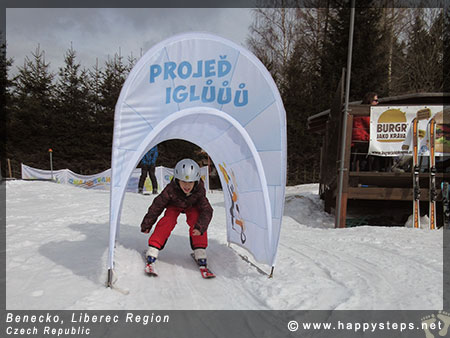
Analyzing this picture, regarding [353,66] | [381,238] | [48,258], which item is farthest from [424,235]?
[353,66]

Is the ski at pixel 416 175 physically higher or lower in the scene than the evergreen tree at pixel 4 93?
lower

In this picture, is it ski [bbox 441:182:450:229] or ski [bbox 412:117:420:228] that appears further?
ski [bbox 441:182:450:229]

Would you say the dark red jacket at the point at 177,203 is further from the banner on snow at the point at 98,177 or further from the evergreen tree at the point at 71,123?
the evergreen tree at the point at 71,123

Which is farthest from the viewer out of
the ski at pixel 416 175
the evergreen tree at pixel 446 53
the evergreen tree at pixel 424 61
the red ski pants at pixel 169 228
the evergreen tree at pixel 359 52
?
the evergreen tree at pixel 359 52

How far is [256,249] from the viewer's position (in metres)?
4.26

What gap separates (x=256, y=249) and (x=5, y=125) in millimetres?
24379

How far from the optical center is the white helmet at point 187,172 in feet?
13.6

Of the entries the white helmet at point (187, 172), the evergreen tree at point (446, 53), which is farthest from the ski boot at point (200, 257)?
the evergreen tree at point (446, 53)

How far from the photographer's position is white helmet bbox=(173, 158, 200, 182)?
4.15 metres

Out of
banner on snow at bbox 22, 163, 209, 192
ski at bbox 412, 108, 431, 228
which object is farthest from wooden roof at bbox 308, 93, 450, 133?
banner on snow at bbox 22, 163, 209, 192

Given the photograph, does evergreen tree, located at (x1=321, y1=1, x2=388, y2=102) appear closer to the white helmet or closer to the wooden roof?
the wooden roof

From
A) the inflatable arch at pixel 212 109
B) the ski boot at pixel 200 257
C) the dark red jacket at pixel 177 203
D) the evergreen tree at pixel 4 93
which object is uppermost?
the evergreen tree at pixel 4 93

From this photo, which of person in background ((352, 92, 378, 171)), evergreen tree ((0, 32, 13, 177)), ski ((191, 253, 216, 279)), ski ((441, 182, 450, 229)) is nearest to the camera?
ski ((191, 253, 216, 279))

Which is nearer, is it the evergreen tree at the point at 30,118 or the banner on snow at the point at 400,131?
the banner on snow at the point at 400,131
